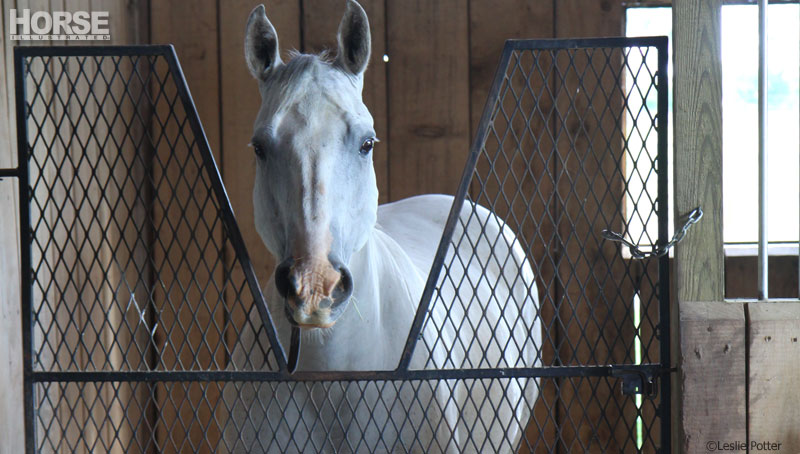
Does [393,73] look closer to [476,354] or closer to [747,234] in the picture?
[476,354]

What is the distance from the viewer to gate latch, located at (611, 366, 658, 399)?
3.83 ft

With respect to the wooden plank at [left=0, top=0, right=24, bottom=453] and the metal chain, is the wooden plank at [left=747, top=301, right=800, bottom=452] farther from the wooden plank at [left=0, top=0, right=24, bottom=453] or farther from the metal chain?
the wooden plank at [left=0, top=0, right=24, bottom=453]

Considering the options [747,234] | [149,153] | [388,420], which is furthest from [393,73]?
[388,420]

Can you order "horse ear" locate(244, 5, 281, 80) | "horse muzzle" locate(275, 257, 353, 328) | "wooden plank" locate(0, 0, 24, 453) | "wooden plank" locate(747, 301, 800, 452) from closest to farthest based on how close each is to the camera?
"horse muzzle" locate(275, 257, 353, 328) → "wooden plank" locate(747, 301, 800, 452) → "horse ear" locate(244, 5, 281, 80) → "wooden plank" locate(0, 0, 24, 453)

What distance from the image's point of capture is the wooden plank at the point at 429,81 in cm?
246

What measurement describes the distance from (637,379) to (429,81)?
1.50m

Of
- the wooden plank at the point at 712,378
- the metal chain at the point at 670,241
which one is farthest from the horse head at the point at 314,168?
the wooden plank at the point at 712,378

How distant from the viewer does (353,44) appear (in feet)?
4.23

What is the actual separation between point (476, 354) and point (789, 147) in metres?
1.45

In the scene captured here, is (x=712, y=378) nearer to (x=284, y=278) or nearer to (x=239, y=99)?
(x=284, y=278)

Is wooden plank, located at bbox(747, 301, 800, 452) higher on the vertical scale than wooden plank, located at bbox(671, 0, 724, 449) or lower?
lower
